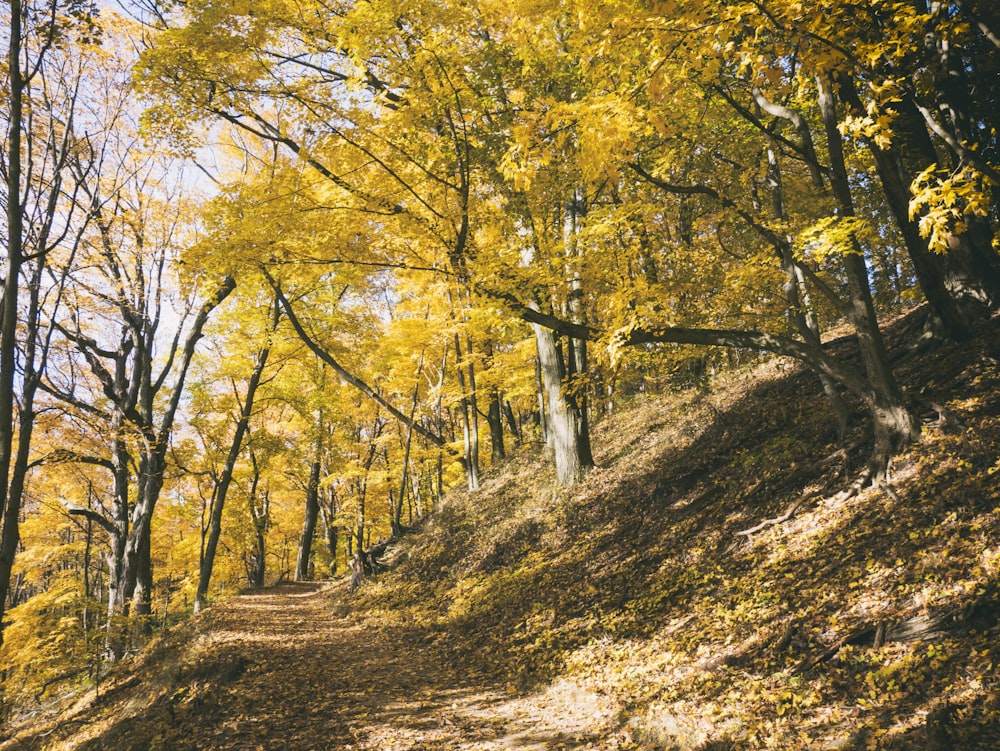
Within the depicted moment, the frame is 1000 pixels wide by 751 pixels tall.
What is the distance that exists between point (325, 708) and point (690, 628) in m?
4.30

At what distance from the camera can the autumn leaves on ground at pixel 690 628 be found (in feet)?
13.3

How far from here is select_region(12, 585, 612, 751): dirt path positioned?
5.40 m

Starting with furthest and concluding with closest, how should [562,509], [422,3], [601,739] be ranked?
[562,509] < [422,3] < [601,739]

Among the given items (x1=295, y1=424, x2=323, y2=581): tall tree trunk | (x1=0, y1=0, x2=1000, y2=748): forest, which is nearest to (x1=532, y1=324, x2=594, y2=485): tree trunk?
(x1=0, y1=0, x2=1000, y2=748): forest

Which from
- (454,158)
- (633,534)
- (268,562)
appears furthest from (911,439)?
(268,562)

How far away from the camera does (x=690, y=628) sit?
19.0 feet

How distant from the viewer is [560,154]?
8430 millimetres

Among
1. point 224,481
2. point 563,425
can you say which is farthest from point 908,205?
point 224,481

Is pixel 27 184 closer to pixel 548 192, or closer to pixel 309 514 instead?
pixel 548 192

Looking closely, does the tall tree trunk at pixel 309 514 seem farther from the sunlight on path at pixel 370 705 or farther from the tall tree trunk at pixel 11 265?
the tall tree trunk at pixel 11 265

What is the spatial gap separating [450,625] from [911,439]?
725 cm

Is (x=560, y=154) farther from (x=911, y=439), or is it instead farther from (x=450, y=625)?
(x=450, y=625)

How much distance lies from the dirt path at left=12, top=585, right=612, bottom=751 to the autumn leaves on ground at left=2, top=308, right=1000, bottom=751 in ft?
0.13

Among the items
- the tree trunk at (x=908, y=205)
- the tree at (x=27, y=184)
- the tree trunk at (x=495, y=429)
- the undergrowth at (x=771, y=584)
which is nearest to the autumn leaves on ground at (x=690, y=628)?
the undergrowth at (x=771, y=584)
